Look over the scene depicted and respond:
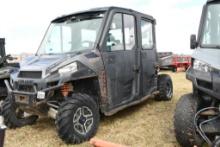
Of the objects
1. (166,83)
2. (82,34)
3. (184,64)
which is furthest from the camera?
(184,64)

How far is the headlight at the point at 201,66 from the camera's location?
4645 millimetres

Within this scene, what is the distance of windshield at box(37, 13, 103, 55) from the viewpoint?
654 centimetres

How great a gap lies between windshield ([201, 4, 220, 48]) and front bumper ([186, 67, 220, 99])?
1.98ft

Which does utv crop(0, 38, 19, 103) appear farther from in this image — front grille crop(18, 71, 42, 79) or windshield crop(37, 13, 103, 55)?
front grille crop(18, 71, 42, 79)

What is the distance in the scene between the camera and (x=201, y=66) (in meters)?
4.84

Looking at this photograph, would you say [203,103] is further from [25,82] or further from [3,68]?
[3,68]

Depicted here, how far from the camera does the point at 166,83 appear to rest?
30.2ft

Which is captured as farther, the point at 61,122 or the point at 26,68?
the point at 26,68

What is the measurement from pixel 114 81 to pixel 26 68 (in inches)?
65.2

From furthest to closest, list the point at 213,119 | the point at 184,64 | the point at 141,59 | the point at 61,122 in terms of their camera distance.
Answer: the point at 184,64
the point at 141,59
the point at 61,122
the point at 213,119

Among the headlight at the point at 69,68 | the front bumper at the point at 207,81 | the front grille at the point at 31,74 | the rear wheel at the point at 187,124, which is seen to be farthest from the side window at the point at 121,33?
the rear wheel at the point at 187,124

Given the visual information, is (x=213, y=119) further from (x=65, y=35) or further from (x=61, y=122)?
(x=65, y=35)

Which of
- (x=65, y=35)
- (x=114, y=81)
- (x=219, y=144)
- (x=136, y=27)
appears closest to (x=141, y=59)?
(x=136, y=27)

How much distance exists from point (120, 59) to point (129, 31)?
2.25 feet
